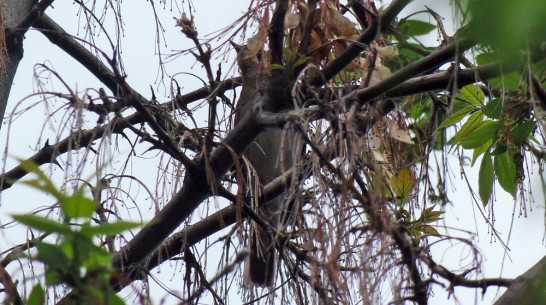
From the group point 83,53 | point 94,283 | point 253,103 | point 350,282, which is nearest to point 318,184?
point 350,282

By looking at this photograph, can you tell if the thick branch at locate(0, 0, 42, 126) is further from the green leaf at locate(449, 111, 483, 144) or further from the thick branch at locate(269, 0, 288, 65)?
the green leaf at locate(449, 111, 483, 144)

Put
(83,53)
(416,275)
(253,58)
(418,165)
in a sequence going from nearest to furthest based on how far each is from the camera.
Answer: (416,275) < (253,58) < (418,165) < (83,53)

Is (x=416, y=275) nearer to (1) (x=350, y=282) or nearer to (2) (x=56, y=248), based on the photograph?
(1) (x=350, y=282)

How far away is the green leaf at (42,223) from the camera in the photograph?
2.91ft

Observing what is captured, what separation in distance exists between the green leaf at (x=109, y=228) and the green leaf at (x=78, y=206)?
0.9 inches

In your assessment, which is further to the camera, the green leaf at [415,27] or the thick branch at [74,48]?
the thick branch at [74,48]

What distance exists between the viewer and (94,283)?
1015 millimetres

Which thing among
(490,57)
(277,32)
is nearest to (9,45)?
(277,32)

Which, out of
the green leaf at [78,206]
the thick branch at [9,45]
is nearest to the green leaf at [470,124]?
the thick branch at [9,45]

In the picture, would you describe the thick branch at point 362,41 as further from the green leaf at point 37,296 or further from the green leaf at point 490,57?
the green leaf at point 37,296

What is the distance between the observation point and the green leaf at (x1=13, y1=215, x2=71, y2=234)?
888mm

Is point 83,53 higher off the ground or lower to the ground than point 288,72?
higher

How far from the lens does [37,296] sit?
1065mm

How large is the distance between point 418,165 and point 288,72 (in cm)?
77
